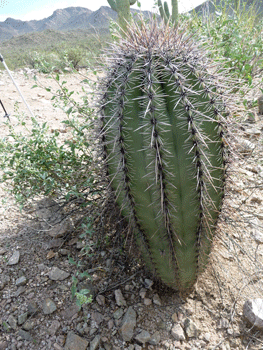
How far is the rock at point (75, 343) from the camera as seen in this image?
161 centimetres

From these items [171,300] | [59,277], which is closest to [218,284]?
[171,300]

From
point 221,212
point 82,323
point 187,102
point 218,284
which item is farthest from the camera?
point 218,284

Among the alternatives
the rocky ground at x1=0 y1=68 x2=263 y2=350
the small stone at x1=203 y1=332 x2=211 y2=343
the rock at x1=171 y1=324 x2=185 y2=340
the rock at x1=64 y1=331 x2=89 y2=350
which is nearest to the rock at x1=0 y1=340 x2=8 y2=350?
the rocky ground at x1=0 y1=68 x2=263 y2=350

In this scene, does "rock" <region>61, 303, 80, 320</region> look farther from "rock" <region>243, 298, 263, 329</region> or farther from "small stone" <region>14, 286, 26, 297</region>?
"rock" <region>243, 298, 263, 329</region>

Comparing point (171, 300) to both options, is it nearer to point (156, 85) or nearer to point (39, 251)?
point (39, 251)

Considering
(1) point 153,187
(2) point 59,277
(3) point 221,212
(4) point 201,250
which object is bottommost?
(2) point 59,277

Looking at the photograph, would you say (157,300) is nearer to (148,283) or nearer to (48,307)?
(148,283)

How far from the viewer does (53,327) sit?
170 centimetres

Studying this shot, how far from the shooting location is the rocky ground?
1667 mm

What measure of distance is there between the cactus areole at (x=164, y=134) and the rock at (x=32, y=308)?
2.90 feet

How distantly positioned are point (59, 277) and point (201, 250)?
998 millimetres

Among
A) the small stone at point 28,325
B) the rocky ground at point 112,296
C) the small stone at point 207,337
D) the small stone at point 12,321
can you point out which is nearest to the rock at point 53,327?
the rocky ground at point 112,296

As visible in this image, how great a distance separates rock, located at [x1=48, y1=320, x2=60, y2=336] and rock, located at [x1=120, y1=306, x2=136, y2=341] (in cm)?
40

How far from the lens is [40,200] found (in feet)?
8.27
